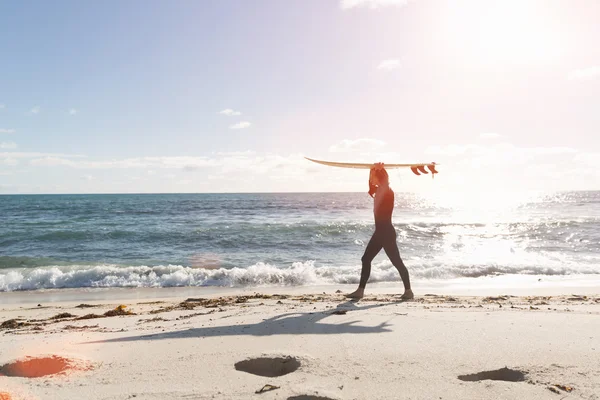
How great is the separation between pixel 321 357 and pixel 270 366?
46cm

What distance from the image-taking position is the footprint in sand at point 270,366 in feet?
12.0

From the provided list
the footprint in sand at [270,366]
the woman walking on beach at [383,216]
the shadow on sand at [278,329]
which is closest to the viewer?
the footprint in sand at [270,366]

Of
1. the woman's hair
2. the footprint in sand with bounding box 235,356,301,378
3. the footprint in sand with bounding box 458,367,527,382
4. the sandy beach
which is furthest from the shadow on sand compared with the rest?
the woman's hair

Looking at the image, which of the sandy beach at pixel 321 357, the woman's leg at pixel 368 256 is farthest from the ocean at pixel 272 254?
the sandy beach at pixel 321 357

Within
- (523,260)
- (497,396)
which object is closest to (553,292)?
(523,260)

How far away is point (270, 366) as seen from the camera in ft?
12.2

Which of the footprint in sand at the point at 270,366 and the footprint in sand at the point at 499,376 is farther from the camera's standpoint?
the footprint in sand at the point at 270,366

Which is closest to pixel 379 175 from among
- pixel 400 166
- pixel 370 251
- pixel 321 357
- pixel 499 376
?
pixel 400 166

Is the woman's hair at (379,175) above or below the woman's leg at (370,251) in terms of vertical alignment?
above

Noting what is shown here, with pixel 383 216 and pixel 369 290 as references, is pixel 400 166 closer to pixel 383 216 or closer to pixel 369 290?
pixel 383 216

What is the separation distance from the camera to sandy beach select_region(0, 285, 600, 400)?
3.14 metres

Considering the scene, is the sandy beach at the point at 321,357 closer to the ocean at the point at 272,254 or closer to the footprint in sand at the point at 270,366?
the footprint in sand at the point at 270,366

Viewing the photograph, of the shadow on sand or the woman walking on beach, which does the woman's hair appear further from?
the shadow on sand

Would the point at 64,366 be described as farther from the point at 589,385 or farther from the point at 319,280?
the point at 319,280
